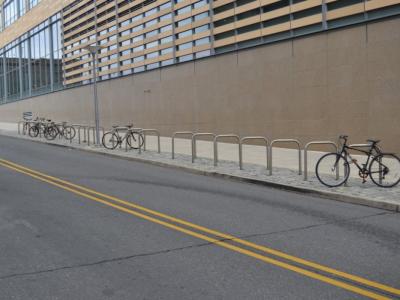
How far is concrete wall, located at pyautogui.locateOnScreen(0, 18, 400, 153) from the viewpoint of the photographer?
13.7 meters

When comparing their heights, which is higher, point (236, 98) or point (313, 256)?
point (236, 98)

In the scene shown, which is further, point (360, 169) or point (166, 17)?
point (166, 17)

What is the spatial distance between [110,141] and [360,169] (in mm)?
10872

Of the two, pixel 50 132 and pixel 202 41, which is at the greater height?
pixel 202 41

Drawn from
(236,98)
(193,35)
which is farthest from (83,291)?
(193,35)

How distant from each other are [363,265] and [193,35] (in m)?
17.2

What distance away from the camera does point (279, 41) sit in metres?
16.7

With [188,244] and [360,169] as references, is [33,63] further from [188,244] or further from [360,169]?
[188,244]

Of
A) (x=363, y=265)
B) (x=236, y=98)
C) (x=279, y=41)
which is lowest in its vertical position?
(x=363, y=265)

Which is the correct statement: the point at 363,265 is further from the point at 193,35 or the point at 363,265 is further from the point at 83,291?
the point at 193,35

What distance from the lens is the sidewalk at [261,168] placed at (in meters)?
8.94

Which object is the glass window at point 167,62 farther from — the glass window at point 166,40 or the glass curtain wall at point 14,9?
the glass curtain wall at point 14,9

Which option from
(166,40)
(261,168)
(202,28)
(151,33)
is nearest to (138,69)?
(151,33)

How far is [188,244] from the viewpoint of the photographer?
5.80m
